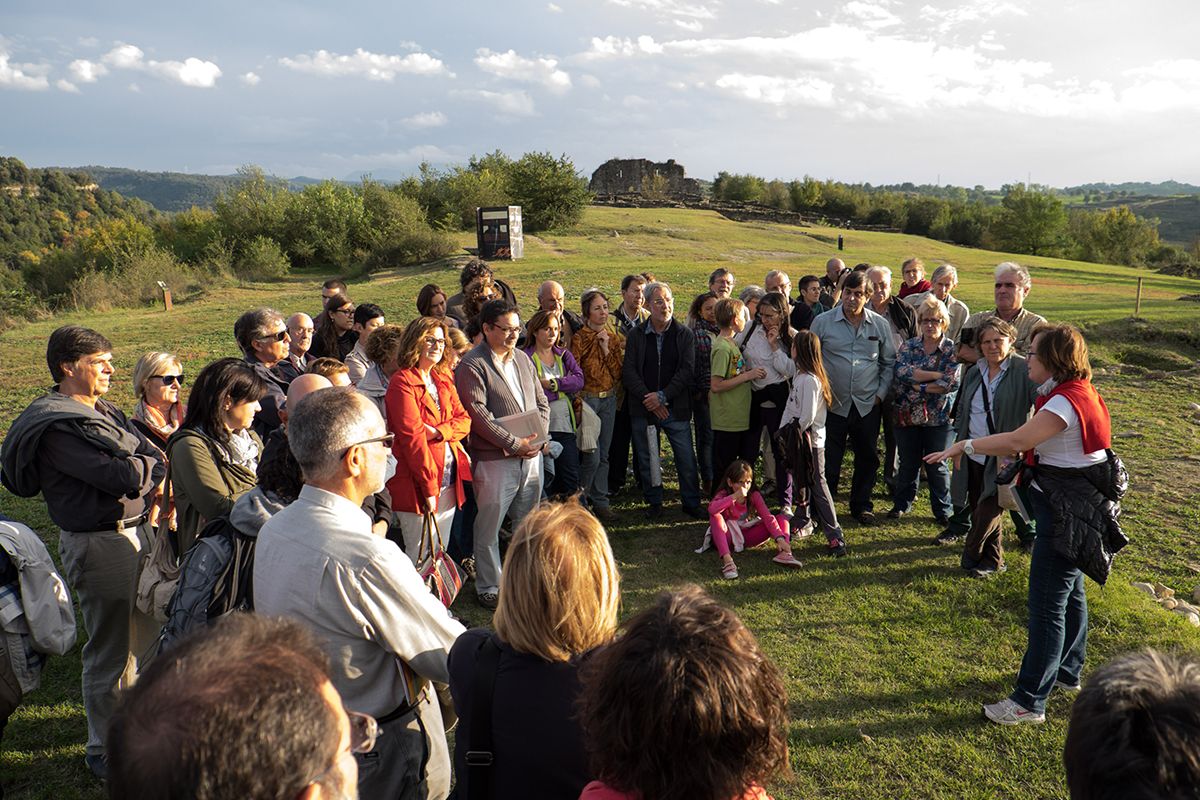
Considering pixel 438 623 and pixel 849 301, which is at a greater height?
pixel 849 301

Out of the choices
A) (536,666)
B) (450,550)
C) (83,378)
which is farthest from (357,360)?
(536,666)

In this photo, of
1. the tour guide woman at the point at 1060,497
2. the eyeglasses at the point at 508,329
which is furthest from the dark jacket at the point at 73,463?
the tour guide woman at the point at 1060,497

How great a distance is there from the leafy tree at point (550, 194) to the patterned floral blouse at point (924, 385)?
3314 cm

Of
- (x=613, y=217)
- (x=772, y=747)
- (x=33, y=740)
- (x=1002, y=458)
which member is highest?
(x=613, y=217)

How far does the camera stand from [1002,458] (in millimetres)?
5730

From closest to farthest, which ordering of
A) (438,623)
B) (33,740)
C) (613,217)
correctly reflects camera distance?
(438,623) → (33,740) → (613,217)

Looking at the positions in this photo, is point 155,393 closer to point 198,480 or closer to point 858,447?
point 198,480

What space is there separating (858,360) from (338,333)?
4.96 m

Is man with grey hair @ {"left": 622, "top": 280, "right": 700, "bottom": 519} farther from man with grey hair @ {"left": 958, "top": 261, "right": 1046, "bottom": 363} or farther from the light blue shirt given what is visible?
man with grey hair @ {"left": 958, "top": 261, "right": 1046, "bottom": 363}

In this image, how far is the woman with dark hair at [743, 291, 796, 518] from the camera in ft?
22.3

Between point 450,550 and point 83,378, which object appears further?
point 450,550

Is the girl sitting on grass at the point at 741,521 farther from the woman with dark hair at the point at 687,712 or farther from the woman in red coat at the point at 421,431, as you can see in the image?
the woman with dark hair at the point at 687,712

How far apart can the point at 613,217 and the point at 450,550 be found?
39552mm

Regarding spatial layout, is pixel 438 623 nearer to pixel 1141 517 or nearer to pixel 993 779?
pixel 993 779
